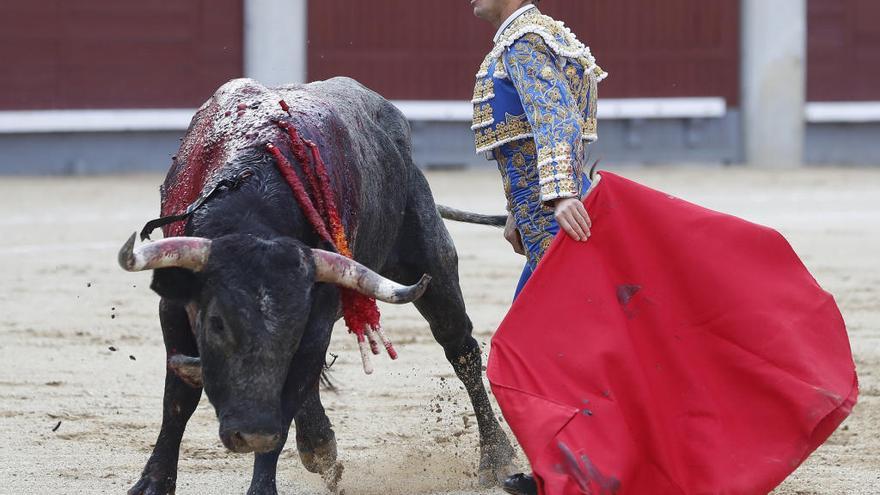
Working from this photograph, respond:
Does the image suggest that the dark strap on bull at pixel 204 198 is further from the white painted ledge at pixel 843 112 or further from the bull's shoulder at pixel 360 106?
the white painted ledge at pixel 843 112

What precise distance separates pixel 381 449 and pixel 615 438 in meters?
1.04

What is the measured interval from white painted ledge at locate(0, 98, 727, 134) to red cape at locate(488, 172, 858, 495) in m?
6.69

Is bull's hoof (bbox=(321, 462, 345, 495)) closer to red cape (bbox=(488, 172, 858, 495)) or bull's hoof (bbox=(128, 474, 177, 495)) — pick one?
bull's hoof (bbox=(128, 474, 177, 495))

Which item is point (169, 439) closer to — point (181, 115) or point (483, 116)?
point (483, 116)

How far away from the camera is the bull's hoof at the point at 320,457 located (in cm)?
315

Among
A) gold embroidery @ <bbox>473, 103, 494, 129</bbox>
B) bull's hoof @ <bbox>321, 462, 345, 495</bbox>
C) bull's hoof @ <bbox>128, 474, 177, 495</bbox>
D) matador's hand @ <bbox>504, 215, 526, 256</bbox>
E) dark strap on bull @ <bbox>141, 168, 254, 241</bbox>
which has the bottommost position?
bull's hoof @ <bbox>321, 462, 345, 495</bbox>

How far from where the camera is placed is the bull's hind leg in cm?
335

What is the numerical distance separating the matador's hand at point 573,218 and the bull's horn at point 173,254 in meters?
0.62

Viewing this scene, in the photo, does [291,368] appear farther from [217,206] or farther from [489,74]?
[489,74]

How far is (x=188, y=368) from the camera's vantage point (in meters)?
2.62

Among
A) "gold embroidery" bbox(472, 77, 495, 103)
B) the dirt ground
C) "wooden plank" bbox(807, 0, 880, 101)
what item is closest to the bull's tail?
the dirt ground

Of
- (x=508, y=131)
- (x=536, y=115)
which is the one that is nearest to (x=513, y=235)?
(x=508, y=131)

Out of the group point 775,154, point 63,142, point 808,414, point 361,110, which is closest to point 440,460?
point 361,110

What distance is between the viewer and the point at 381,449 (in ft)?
11.5
